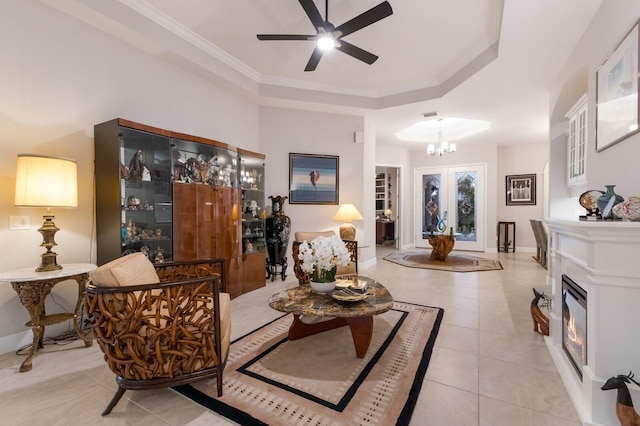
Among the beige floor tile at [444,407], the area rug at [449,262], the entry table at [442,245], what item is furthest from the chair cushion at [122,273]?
the entry table at [442,245]

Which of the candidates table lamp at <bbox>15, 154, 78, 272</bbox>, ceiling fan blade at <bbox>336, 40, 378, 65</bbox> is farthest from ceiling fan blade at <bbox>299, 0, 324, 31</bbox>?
table lamp at <bbox>15, 154, 78, 272</bbox>

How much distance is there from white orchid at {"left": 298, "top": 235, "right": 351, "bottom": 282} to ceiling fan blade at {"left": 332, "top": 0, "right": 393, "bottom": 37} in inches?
76.5

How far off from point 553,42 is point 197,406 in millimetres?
4453

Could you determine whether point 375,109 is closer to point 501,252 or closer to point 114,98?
point 114,98

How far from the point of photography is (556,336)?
7.43 ft

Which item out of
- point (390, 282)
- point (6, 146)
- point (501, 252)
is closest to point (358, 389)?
point (390, 282)

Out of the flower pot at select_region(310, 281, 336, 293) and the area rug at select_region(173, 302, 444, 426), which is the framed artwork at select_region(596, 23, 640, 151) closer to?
the area rug at select_region(173, 302, 444, 426)

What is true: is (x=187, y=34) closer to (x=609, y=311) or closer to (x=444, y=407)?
(x=444, y=407)

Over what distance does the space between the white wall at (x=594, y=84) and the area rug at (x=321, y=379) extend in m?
1.83

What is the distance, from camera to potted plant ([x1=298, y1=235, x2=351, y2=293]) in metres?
2.39

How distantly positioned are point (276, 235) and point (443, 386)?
3117 mm

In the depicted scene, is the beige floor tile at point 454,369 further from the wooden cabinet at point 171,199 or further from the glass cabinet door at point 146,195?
the glass cabinet door at point 146,195

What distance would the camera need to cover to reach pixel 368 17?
2.50 m

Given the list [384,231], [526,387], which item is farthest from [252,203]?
[384,231]
